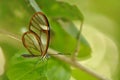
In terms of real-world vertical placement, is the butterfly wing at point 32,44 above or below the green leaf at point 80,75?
above

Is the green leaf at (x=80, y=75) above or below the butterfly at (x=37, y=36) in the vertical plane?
below

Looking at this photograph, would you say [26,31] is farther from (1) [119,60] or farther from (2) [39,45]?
(1) [119,60]

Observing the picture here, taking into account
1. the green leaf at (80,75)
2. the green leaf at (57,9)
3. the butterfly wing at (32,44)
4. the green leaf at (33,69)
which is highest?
the green leaf at (57,9)

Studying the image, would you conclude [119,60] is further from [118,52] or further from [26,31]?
[26,31]

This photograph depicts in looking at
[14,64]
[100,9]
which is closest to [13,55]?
[14,64]
